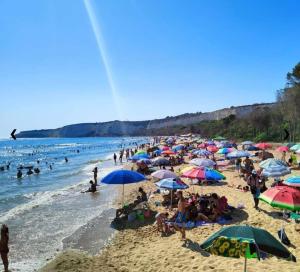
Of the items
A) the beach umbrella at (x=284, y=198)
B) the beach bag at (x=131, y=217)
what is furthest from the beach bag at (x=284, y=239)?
the beach bag at (x=131, y=217)

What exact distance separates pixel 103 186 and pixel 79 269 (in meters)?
16.2

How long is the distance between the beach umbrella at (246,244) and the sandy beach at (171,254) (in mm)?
3577

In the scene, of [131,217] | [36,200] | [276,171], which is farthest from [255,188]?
[36,200]

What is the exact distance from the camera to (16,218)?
17094 mm

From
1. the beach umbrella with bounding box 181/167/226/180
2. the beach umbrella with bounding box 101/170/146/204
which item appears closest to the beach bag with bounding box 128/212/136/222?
the beach umbrella with bounding box 101/170/146/204

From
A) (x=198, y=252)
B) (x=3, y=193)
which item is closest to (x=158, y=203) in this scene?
(x=198, y=252)

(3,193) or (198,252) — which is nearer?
(198,252)

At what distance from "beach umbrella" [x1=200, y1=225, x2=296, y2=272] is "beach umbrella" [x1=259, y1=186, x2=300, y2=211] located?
455 centimetres

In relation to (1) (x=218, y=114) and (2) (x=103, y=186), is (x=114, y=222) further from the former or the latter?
(1) (x=218, y=114)

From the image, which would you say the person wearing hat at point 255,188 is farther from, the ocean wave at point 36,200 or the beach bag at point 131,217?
the ocean wave at point 36,200

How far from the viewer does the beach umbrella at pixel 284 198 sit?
944 centimetres

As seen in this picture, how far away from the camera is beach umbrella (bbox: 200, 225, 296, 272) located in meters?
5.01

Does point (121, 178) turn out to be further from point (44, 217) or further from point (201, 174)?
point (44, 217)

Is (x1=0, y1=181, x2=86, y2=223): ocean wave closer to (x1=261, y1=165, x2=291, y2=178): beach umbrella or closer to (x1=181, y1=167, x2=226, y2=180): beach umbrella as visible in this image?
(x1=181, y1=167, x2=226, y2=180): beach umbrella
